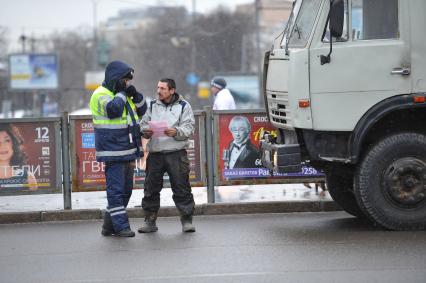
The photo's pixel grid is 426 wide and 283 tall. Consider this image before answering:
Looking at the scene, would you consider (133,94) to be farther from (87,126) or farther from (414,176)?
(414,176)

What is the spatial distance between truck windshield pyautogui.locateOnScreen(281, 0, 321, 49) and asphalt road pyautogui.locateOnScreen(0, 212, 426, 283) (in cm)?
210

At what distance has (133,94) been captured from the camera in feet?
30.2

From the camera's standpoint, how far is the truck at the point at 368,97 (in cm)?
874

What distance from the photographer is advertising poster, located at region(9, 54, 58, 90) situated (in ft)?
190

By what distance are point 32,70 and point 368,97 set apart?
51.3 m

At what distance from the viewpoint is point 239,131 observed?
11156 millimetres

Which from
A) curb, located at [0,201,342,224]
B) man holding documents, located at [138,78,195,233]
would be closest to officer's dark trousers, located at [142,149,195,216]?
man holding documents, located at [138,78,195,233]

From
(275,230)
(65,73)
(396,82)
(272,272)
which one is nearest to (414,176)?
(396,82)

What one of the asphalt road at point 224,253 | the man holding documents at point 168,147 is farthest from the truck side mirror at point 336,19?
the asphalt road at point 224,253

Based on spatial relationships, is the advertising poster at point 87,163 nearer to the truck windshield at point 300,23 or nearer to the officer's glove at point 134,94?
the officer's glove at point 134,94

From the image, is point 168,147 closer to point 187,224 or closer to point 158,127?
point 158,127

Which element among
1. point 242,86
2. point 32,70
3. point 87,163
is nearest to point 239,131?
point 87,163

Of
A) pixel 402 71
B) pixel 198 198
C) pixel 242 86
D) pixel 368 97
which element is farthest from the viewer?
pixel 242 86

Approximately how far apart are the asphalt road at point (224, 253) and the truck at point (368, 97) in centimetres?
48
